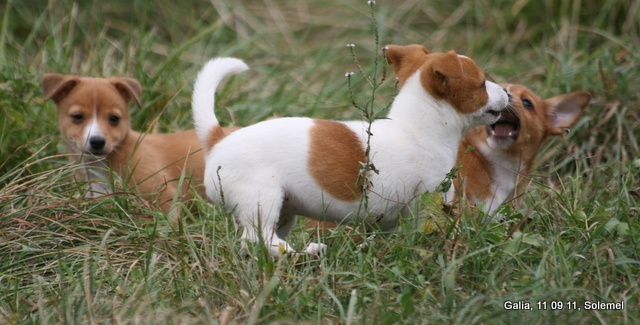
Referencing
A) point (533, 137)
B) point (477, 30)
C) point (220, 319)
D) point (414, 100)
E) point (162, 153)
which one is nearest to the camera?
point (220, 319)

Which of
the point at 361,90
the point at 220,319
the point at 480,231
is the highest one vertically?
the point at 361,90

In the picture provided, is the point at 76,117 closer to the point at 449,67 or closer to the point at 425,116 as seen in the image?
the point at 425,116

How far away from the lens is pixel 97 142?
616 centimetres

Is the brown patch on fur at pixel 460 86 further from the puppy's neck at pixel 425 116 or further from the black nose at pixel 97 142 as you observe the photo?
the black nose at pixel 97 142

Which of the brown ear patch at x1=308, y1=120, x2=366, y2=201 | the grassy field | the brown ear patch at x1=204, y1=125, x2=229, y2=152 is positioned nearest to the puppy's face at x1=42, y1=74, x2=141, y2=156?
the grassy field

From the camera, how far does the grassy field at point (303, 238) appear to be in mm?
4020

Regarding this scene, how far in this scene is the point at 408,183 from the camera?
4645 mm

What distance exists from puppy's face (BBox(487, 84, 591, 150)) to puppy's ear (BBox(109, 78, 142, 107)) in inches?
90.6

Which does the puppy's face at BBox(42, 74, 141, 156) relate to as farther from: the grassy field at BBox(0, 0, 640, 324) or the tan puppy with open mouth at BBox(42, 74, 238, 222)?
the grassy field at BBox(0, 0, 640, 324)

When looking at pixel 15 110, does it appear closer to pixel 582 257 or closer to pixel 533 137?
pixel 533 137

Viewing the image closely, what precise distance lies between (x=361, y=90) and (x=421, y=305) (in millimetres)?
4060

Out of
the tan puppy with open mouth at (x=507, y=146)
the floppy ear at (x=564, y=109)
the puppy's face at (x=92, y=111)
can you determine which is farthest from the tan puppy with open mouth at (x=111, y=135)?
the floppy ear at (x=564, y=109)

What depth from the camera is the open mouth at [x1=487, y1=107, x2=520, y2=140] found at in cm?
581

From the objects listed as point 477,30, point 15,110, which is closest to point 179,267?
point 15,110
